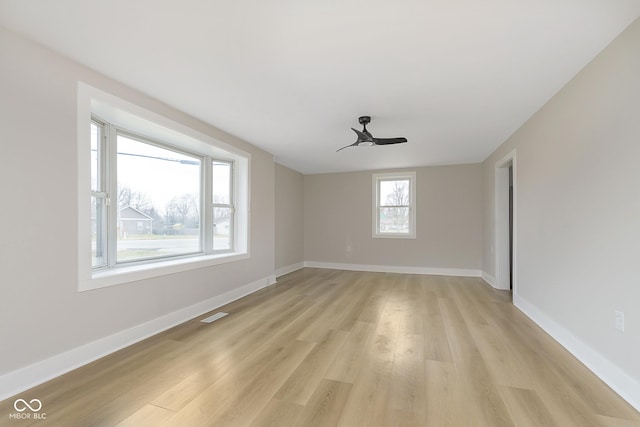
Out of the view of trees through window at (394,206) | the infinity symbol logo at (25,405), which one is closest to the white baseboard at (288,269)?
the view of trees through window at (394,206)

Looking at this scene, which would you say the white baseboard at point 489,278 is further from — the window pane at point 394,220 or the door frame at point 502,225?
the window pane at point 394,220

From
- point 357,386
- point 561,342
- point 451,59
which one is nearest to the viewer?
point 357,386

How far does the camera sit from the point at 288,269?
21.5ft

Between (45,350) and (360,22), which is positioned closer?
(360,22)

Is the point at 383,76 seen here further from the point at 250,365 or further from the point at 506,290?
the point at 506,290

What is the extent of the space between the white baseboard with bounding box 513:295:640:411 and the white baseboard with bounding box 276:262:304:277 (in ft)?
14.6

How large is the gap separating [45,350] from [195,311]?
150 cm

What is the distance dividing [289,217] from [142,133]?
3.85 m

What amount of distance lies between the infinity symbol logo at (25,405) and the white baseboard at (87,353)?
0.12 metres

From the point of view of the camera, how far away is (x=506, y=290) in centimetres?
476

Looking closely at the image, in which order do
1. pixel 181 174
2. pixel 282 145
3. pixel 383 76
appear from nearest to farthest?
1. pixel 383 76
2. pixel 181 174
3. pixel 282 145

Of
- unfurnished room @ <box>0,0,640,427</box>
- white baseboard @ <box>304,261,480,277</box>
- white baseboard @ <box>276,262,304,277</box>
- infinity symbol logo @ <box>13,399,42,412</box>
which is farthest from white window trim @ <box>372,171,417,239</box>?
infinity symbol logo @ <box>13,399,42,412</box>

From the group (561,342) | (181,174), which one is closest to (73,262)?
(181,174)

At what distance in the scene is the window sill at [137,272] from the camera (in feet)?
7.72
